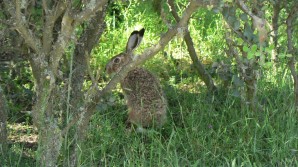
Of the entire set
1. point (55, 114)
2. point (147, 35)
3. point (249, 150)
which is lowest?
point (249, 150)

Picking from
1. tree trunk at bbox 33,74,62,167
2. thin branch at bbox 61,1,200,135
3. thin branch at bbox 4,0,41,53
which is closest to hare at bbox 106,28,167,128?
thin branch at bbox 61,1,200,135

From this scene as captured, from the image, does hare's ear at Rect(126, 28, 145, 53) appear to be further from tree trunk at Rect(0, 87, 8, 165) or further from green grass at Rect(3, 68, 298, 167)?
tree trunk at Rect(0, 87, 8, 165)

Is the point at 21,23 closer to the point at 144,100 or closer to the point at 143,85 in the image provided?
the point at 144,100

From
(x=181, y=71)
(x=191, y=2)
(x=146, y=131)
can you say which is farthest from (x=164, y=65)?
(x=191, y=2)

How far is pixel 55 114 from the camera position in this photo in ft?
13.4

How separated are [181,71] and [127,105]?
110cm

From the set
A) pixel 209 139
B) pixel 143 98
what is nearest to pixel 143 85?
pixel 143 98

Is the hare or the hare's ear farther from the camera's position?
the hare's ear

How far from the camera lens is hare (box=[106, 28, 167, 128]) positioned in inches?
201

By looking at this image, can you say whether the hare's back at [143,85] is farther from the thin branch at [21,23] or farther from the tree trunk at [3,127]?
the thin branch at [21,23]

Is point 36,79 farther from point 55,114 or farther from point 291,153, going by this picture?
point 291,153

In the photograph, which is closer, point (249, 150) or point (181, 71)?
point (249, 150)

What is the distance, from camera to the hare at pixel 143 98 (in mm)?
5098

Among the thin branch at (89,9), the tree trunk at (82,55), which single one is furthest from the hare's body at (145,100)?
the thin branch at (89,9)
